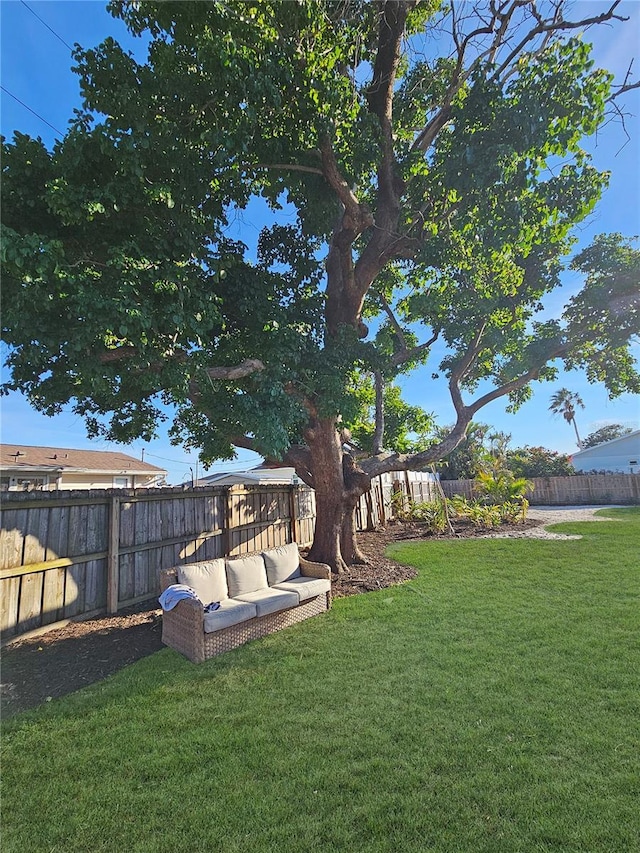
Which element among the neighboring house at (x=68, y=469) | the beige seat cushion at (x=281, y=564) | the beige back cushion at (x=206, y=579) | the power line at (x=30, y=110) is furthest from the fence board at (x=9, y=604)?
the neighboring house at (x=68, y=469)

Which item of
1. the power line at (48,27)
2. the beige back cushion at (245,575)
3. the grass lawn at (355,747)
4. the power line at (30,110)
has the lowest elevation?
the grass lawn at (355,747)

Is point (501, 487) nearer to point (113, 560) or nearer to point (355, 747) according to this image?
point (113, 560)

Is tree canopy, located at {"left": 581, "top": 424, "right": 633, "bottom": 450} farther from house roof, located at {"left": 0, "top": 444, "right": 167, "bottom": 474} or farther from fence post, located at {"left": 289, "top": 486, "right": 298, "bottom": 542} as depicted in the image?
fence post, located at {"left": 289, "top": 486, "right": 298, "bottom": 542}

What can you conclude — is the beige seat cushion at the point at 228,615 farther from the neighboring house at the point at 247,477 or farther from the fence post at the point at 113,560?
the neighboring house at the point at 247,477

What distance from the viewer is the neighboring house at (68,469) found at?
48.6 feet

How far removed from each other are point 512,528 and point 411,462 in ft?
16.8

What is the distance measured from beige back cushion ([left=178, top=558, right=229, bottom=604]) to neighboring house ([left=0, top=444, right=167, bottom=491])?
923cm

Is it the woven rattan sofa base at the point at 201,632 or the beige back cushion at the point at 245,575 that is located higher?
the beige back cushion at the point at 245,575

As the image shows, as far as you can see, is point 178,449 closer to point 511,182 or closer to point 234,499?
point 234,499

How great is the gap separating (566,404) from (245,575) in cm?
5193

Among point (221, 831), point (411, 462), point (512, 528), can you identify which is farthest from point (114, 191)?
point (512, 528)

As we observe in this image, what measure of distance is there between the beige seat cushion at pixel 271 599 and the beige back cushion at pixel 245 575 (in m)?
0.09

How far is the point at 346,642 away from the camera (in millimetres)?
4633

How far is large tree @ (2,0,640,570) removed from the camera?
4.60 meters
